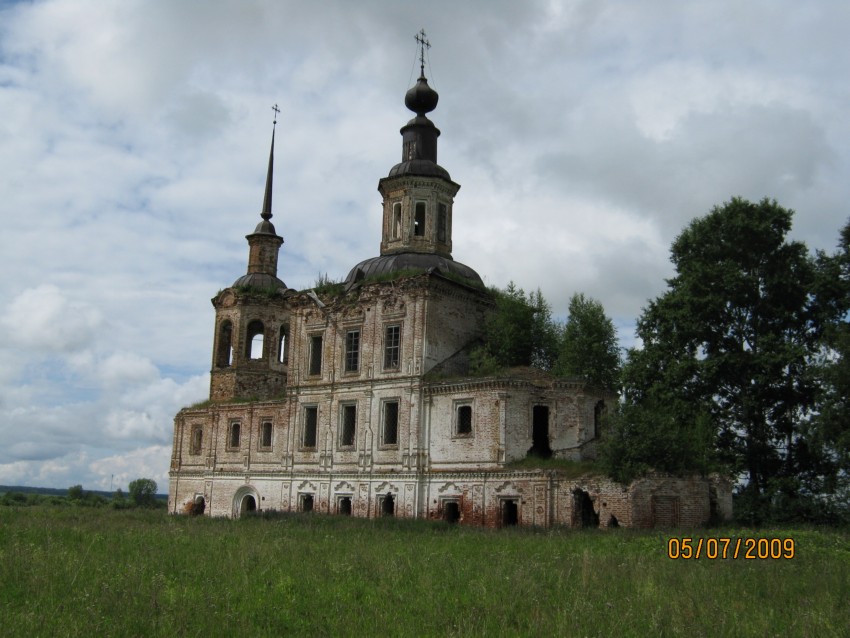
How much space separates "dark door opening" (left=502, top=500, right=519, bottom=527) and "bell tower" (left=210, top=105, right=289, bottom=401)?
13590 millimetres

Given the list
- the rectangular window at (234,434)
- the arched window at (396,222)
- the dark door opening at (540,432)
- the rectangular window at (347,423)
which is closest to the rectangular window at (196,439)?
the rectangular window at (234,434)

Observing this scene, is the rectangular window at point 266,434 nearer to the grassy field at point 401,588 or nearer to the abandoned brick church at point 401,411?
the abandoned brick church at point 401,411

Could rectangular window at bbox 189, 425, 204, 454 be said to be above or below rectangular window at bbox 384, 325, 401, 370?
below

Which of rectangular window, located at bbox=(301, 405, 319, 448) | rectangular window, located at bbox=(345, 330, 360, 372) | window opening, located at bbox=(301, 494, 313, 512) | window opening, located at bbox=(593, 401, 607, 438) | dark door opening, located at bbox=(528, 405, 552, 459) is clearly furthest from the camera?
rectangular window, located at bbox=(301, 405, 319, 448)

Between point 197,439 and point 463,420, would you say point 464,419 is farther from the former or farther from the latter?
point 197,439

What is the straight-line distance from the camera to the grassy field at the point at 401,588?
27.4ft

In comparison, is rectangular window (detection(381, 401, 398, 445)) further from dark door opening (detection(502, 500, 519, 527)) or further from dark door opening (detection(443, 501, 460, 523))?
dark door opening (detection(502, 500, 519, 527))

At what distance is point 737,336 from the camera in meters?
25.3

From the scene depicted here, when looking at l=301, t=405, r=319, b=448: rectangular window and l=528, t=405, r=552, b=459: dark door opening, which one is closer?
l=528, t=405, r=552, b=459: dark door opening

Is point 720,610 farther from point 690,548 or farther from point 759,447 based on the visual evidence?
point 759,447

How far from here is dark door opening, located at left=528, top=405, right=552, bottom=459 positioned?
2508 cm

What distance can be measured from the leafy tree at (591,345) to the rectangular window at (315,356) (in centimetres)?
876
